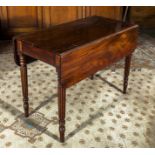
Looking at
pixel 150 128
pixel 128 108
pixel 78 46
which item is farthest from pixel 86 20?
pixel 150 128

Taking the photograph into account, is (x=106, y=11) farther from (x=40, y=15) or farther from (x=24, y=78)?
(x=24, y=78)

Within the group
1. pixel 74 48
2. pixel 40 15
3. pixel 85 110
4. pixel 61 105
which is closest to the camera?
pixel 74 48

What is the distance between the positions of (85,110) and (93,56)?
0.68 meters

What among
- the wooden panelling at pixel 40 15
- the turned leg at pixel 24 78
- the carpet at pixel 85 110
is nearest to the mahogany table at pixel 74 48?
the turned leg at pixel 24 78

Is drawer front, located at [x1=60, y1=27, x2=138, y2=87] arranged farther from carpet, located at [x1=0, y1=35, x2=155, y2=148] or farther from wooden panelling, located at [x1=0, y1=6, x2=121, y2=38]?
wooden panelling, located at [x1=0, y1=6, x2=121, y2=38]

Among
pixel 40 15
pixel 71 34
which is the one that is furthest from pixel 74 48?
pixel 40 15

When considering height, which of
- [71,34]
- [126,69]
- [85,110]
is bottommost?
[85,110]

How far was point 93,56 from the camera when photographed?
1.70 m

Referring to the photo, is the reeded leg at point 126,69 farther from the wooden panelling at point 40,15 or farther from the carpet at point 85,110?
the wooden panelling at point 40,15

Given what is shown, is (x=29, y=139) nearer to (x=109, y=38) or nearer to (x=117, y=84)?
(x=109, y=38)

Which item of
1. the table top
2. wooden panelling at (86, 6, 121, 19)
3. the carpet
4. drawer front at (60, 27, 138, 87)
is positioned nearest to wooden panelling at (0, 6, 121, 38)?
wooden panelling at (86, 6, 121, 19)

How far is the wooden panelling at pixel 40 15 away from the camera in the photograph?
369 centimetres
